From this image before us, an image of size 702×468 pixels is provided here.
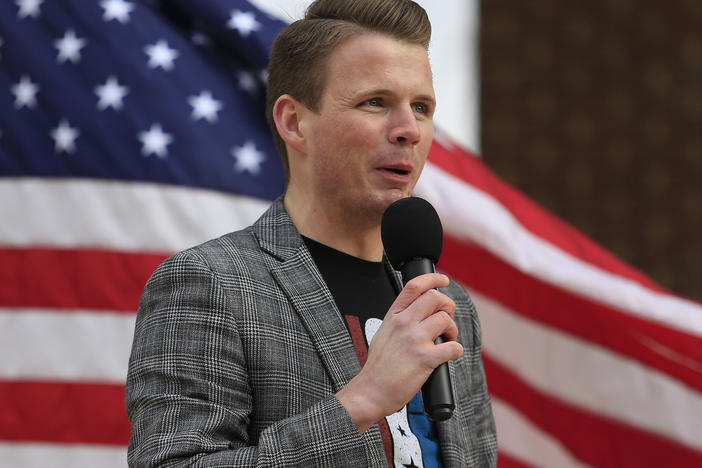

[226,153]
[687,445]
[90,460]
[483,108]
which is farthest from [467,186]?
[483,108]

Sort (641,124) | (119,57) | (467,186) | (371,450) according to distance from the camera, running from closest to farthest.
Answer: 1. (371,450)
2. (119,57)
3. (467,186)
4. (641,124)

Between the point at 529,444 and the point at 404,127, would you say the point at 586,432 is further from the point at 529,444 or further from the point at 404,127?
the point at 404,127

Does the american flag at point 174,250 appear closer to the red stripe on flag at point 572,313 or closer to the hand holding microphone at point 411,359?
the red stripe on flag at point 572,313

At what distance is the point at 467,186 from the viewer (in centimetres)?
379

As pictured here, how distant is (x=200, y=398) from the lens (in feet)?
5.46

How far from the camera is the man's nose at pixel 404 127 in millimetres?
1868

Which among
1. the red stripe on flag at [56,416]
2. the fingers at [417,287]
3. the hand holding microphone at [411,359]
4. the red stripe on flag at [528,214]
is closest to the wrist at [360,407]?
the hand holding microphone at [411,359]

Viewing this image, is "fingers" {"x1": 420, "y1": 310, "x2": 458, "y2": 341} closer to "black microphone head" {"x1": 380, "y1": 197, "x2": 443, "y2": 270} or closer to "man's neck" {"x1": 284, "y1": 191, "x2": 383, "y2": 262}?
"black microphone head" {"x1": 380, "y1": 197, "x2": 443, "y2": 270}

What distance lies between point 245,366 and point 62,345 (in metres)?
1.80

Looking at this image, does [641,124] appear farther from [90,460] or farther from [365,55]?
[365,55]

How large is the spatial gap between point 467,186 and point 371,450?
7.38ft

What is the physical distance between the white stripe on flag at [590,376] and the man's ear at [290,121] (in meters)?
1.84

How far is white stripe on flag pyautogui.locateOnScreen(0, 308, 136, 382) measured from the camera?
131 inches

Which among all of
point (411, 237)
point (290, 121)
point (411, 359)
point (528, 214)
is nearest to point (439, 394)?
point (411, 359)
